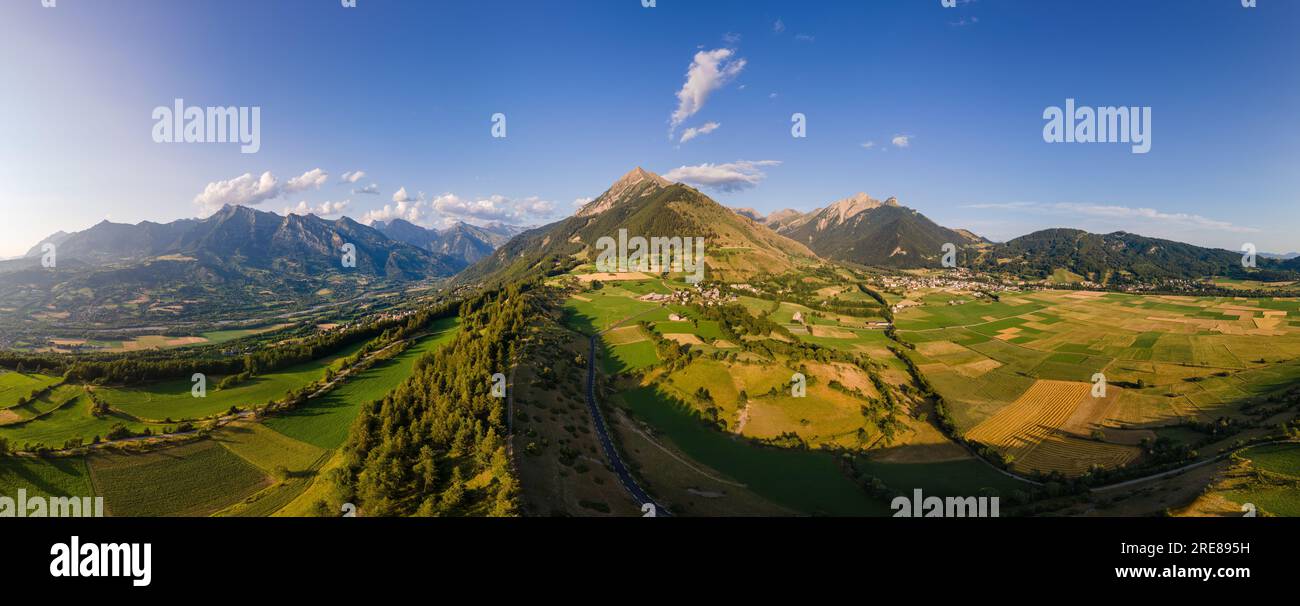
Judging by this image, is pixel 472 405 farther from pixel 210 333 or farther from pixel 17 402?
pixel 210 333

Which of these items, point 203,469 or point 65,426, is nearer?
point 203,469

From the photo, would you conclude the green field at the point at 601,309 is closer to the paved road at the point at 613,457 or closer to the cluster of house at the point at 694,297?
the cluster of house at the point at 694,297

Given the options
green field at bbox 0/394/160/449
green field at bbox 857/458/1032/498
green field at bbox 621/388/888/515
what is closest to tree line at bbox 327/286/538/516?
green field at bbox 0/394/160/449

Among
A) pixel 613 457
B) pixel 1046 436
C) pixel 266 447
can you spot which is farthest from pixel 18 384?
pixel 1046 436

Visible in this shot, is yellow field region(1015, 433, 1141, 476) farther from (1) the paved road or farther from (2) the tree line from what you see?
(2) the tree line

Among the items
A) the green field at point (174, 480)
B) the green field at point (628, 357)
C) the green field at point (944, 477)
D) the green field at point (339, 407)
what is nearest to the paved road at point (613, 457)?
the green field at point (628, 357)

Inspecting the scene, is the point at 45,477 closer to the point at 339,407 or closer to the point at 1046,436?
the point at 339,407
